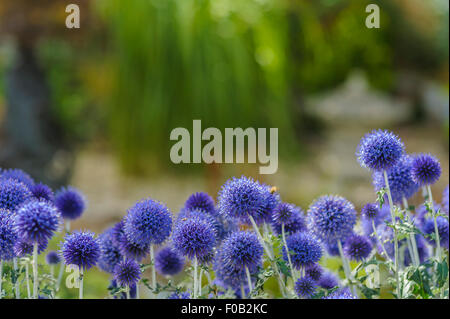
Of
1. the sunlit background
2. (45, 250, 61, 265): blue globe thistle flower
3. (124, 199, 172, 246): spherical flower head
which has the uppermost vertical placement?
the sunlit background

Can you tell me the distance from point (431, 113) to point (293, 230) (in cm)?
195

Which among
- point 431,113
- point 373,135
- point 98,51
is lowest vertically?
point 373,135

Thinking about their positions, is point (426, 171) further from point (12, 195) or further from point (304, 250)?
point (12, 195)

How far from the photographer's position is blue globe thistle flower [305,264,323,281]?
442 millimetres

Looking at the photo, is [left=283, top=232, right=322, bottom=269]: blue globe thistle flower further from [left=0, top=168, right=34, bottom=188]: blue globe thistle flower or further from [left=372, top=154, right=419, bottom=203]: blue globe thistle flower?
[left=0, top=168, right=34, bottom=188]: blue globe thistle flower

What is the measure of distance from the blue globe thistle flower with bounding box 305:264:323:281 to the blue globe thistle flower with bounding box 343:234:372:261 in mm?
54

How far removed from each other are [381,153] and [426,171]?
6cm

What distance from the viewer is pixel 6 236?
0.38m

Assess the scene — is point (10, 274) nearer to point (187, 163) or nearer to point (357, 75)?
point (187, 163)

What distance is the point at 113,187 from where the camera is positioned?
6.79ft

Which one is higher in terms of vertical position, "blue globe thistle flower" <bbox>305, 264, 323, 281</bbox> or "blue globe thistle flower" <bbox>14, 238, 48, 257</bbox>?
"blue globe thistle flower" <bbox>14, 238, 48, 257</bbox>

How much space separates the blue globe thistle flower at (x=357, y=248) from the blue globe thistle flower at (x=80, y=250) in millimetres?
223

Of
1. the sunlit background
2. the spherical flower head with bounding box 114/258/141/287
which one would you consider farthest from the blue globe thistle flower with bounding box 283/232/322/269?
the sunlit background
